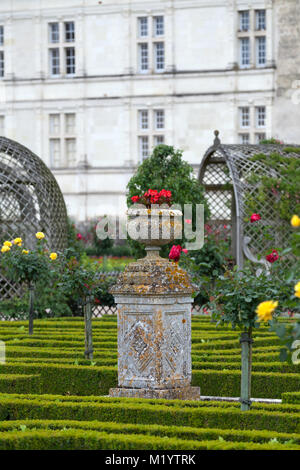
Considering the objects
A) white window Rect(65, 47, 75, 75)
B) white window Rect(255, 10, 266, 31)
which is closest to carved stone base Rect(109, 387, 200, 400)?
white window Rect(255, 10, 266, 31)

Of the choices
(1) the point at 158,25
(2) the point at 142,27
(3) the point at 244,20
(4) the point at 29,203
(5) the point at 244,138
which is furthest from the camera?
(2) the point at 142,27

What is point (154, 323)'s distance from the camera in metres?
7.92

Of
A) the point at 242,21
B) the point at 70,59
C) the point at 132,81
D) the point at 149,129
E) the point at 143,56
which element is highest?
the point at 242,21

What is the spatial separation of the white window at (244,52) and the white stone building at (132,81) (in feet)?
0.14

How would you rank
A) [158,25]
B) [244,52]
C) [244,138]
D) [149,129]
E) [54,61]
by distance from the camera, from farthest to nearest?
[54,61]
[158,25]
[149,129]
[244,52]
[244,138]

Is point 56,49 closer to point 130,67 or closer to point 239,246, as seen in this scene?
point 130,67

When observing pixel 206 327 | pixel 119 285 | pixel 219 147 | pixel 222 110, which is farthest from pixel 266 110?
pixel 119 285

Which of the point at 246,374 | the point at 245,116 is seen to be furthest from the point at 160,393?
the point at 245,116

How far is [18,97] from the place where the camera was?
35969 mm

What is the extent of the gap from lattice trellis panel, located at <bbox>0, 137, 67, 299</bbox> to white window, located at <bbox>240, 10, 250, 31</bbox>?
63.6 ft

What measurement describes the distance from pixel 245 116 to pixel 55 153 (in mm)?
6977

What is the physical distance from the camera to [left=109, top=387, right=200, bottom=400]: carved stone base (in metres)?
7.88

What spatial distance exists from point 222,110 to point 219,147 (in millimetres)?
16066

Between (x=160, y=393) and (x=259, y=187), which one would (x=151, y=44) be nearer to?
(x=259, y=187)
